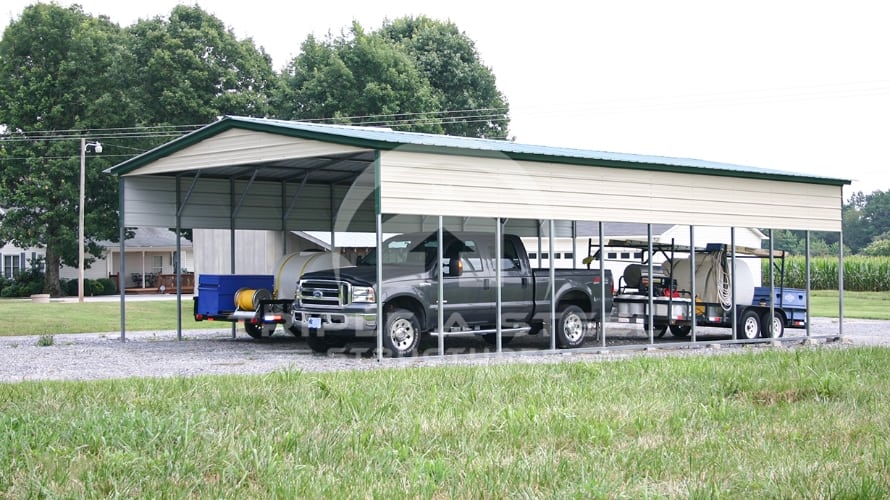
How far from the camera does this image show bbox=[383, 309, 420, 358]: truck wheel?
1655 centimetres

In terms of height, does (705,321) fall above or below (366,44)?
below

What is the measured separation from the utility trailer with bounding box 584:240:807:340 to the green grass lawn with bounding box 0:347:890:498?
8.70 m

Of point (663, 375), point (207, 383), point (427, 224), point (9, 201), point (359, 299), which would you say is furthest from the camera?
point (9, 201)

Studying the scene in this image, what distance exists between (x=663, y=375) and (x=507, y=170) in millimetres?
5887

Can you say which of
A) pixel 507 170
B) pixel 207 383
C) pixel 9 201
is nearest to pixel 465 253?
pixel 507 170

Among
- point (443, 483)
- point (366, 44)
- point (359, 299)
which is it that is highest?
point (366, 44)

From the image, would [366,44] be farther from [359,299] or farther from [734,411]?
[734,411]

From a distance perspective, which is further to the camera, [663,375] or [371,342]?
[371,342]

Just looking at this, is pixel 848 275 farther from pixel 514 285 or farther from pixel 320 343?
pixel 320 343

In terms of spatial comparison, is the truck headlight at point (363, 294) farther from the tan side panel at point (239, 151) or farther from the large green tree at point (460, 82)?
the large green tree at point (460, 82)

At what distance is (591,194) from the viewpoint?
739 inches

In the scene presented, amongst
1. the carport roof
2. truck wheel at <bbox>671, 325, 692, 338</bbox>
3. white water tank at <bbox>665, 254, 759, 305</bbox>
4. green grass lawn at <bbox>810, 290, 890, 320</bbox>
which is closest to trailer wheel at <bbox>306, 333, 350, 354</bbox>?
the carport roof

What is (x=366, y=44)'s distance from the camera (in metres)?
50.9

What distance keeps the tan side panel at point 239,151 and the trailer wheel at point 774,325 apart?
35.5ft
